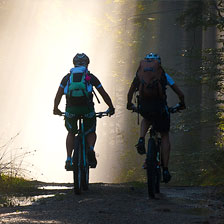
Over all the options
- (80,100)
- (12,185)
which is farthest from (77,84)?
(12,185)

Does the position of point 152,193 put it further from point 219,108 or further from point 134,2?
point 134,2

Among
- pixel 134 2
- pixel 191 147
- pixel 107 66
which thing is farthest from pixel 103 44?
pixel 191 147

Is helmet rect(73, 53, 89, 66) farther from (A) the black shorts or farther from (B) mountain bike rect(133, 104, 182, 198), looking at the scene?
(A) the black shorts

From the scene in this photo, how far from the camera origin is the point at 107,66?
32.4 meters

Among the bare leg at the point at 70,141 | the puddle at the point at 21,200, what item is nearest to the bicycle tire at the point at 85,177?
the bare leg at the point at 70,141

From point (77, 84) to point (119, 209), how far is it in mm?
2286

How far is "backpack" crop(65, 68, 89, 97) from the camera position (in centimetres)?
831

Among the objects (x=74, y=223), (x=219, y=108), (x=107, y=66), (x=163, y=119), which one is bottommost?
(x=74, y=223)

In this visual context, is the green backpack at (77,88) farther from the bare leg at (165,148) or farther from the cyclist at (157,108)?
the bare leg at (165,148)

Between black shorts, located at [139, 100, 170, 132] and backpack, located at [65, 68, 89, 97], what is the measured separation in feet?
2.97

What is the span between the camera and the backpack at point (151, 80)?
777 cm

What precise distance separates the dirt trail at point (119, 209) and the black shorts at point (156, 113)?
101 centimetres

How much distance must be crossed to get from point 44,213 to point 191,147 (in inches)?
466

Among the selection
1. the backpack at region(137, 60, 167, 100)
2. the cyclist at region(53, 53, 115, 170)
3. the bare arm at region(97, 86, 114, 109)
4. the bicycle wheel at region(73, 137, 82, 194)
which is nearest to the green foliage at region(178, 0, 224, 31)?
the bare arm at region(97, 86, 114, 109)
